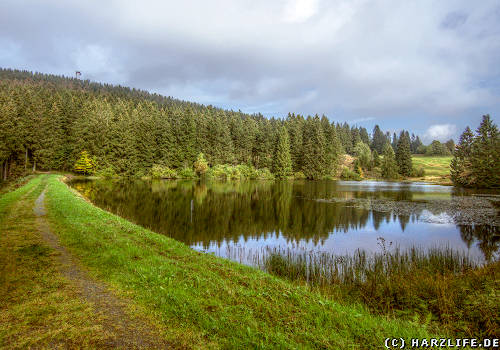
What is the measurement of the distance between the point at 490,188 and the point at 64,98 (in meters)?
105

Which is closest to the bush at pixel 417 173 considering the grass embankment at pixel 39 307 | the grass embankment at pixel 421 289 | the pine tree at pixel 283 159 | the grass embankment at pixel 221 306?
the pine tree at pixel 283 159

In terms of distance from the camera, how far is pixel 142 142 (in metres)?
65.7

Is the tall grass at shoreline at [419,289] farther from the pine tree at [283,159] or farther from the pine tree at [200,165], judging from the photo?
the pine tree at [283,159]

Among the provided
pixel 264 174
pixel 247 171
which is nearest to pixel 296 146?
pixel 264 174

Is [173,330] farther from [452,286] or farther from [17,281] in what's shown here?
[452,286]

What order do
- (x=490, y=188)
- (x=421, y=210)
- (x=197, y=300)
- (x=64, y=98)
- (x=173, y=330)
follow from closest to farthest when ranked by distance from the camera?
(x=173, y=330), (x=197, y=300), (x=421, y=210), (x=490, y=188), (x=64, y=98)

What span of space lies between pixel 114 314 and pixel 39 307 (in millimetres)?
1427

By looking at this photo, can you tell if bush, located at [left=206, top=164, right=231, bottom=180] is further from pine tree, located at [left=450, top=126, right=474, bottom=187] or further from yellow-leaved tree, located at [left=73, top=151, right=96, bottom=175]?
pine tree, located at [left=450, top=126, right=474, bottom=187]

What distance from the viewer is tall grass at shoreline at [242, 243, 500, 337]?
5.64 meters

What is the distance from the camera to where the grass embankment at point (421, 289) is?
18.4 ft

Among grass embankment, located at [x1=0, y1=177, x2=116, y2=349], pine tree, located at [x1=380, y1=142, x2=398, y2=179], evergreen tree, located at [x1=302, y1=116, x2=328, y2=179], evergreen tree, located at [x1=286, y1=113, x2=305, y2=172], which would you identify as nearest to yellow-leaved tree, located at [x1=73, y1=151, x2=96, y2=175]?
evergreen tree, located at [x1=286, y1=113, x2=305, y2=172]

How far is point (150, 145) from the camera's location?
2598 inches

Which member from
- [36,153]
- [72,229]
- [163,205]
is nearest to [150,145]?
[36,153]

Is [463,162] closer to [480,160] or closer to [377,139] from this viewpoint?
[480,160]
